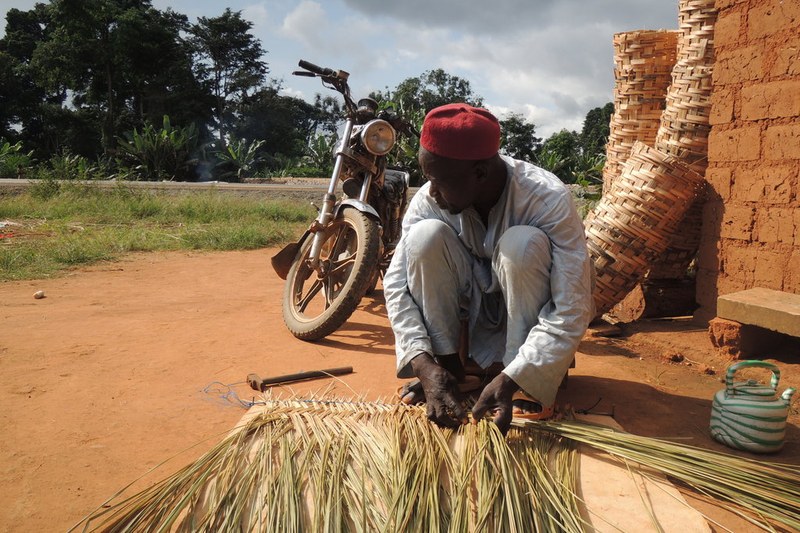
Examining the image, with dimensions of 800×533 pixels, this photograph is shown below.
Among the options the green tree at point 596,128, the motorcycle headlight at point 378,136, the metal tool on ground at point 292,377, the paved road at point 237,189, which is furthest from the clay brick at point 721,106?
the green tree at point 596,128

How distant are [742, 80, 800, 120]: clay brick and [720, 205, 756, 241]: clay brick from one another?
1.52ft

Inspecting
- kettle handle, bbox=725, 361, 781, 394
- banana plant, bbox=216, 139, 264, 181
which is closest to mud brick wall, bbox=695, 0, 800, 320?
kettle handle, bbox=725, 361, 781, 394

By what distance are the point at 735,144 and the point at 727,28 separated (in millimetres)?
606

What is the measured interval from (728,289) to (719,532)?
1.99 metres

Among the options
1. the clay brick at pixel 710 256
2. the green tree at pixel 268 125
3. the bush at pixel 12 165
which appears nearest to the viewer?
the clay brick at pixel 710 256

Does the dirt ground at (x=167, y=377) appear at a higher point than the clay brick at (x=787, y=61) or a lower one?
lower

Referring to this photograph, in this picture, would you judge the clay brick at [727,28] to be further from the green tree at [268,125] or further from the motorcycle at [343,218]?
the green tree at [268,125]

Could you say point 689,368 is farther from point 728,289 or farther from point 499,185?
point 499,185

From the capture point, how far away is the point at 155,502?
1.50 meters

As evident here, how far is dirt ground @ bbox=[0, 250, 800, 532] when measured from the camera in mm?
1830

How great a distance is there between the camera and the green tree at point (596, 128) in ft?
71.7

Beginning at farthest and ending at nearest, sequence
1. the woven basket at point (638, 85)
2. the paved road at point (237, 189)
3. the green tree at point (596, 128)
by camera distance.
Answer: the green tree at point (596, 128) < the paved road at point (237, 189) < the woven basket at point (638, 85)

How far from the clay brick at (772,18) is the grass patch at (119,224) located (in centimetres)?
500

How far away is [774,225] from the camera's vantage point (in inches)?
115
